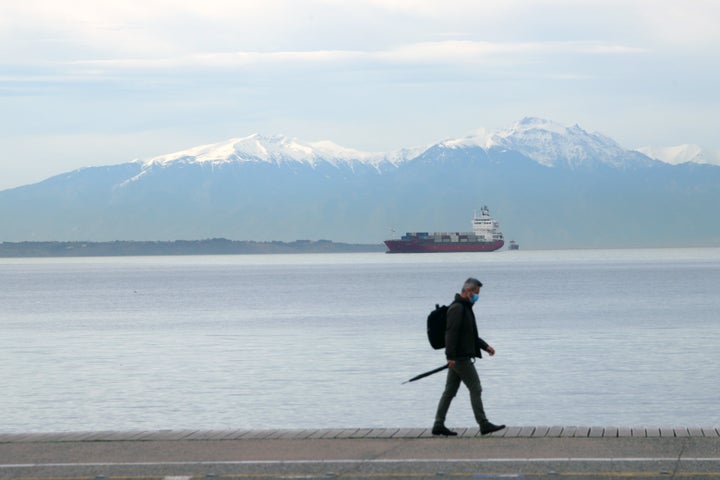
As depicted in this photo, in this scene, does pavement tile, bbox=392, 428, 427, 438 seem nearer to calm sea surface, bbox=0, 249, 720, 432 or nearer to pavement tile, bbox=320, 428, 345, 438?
pavement tile, bbox=320, 428, 345, 438

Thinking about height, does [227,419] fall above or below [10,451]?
below

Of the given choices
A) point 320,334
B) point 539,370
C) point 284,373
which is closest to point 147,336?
point 320,334

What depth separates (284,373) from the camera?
39.5m

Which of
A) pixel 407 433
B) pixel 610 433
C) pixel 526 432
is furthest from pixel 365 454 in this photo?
pixel 610 433

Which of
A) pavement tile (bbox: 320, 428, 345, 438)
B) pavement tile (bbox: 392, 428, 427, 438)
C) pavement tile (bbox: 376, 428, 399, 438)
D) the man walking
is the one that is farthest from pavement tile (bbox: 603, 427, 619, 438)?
pavement tile (bbox: 320, 428, 345, 438)

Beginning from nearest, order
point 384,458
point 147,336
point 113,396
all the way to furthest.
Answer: point 384,458 < point 113,396 < point 147,336

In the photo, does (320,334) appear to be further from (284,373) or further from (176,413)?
(176,413)

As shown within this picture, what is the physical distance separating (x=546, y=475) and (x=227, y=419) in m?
16.8

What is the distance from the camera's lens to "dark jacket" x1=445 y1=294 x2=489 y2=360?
1616 centimetres

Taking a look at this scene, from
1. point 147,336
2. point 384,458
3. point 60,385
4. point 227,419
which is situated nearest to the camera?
point 384,458

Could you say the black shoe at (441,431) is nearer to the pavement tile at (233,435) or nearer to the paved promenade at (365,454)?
the paved promenade at (365,454)

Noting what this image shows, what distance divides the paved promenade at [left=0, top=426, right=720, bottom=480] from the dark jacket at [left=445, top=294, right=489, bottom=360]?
1126mm

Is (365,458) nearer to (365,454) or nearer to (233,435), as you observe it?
(365,454)

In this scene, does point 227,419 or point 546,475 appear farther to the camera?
point 227,419
